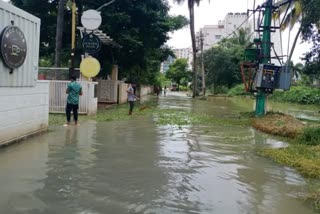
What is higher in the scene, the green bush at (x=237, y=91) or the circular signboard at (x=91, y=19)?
the circular signboard at (x=91, y=19)

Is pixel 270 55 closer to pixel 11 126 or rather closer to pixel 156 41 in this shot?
pixel 156 41

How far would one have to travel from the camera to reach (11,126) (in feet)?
31.4

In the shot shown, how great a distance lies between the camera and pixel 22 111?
10.2m

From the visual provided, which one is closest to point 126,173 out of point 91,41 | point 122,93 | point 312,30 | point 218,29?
point 91,41

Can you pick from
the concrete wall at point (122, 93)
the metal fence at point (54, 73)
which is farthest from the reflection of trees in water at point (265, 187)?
the concrete wall at point (122, 93)

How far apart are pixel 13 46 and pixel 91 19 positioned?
8833 mm

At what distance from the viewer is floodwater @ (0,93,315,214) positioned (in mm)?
5500

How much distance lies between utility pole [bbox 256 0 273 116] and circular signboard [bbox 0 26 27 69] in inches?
461

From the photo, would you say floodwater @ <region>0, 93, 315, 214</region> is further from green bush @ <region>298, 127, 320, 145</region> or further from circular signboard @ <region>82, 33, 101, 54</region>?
circular signboard @ <region>82, 33, 101, 54</region>

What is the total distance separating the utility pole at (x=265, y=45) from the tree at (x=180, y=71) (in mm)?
72234

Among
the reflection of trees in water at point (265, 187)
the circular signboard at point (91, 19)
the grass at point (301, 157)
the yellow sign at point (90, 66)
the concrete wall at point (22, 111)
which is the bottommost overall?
the reflection of trees in water at point (265, 187)

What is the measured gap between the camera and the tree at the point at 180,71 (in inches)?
3647

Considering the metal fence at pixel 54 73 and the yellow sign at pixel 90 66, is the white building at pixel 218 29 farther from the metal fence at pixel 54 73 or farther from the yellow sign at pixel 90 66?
the yellow sign at pixel 90 66

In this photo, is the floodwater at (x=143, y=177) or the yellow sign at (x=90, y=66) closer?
the floodwater at (x=143, y=177)
